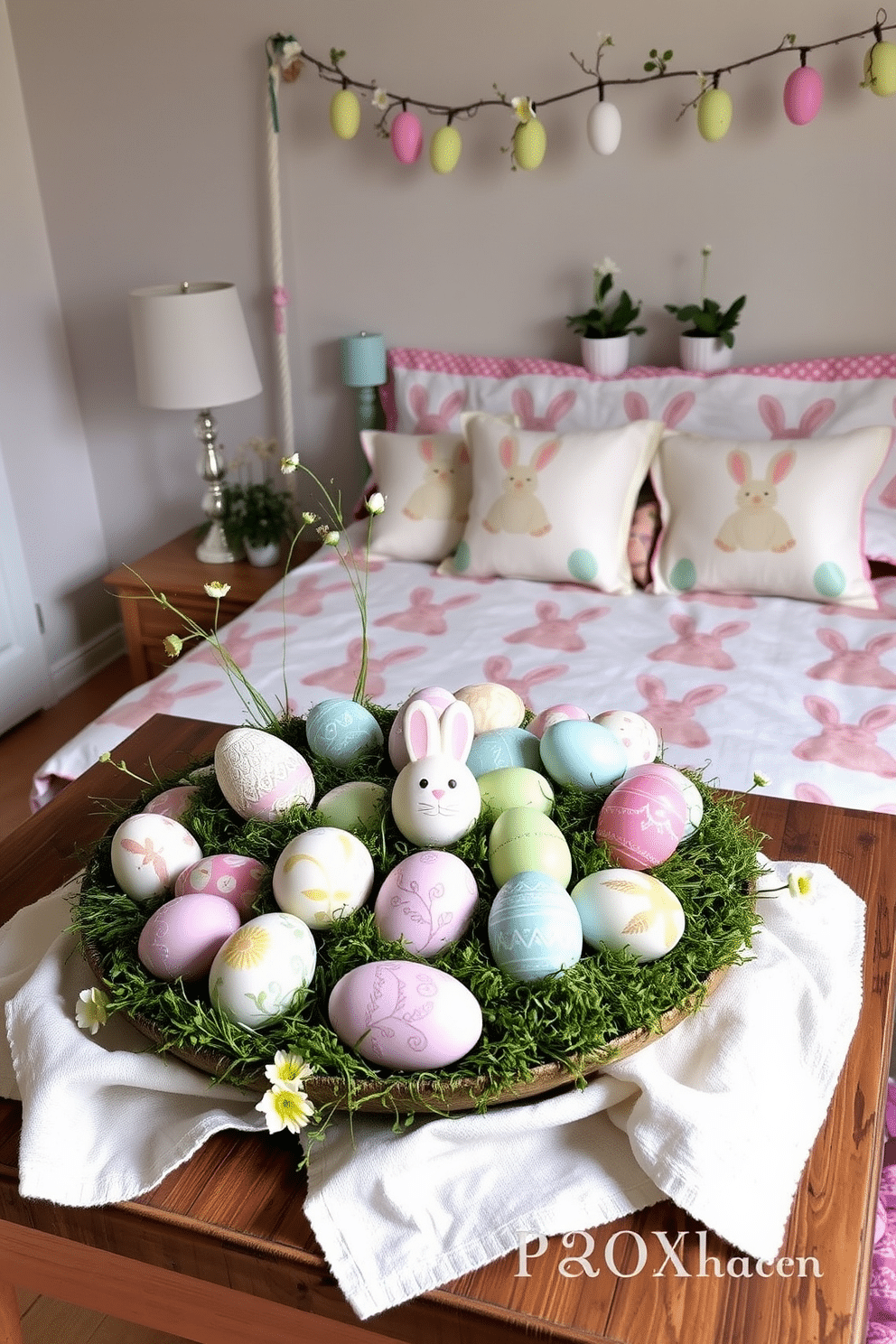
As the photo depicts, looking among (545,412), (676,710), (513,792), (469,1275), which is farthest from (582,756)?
(545,412)

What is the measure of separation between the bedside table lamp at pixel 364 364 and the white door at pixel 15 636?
961mm

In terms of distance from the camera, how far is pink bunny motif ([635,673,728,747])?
1.83 m

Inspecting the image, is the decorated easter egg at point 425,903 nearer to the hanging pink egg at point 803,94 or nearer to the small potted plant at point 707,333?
the small potted plant at point 707,333

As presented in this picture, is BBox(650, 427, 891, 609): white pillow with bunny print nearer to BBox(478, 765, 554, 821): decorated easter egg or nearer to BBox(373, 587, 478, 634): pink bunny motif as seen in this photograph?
BBox(373, 587, 478, 634): pink bunny motif

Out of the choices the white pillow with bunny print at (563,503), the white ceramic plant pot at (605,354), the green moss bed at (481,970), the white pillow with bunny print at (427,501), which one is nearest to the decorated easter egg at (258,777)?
the green moss bed at (481,970)

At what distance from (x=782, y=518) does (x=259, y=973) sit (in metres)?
1.73

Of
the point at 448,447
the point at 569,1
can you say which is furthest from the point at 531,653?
the point at 569,1

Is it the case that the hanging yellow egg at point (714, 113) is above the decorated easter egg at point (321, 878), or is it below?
above

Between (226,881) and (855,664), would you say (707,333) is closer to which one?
(855,664)

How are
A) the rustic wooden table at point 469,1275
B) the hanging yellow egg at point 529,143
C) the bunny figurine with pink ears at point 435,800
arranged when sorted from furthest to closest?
the hanging yellow egg at point 529,143, the bunny figurine with pink ears at point 435,800, the rustic wooden table at point 469,1275

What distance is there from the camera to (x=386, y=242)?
2941 mm

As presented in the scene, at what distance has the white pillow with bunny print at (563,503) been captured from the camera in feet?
8.05

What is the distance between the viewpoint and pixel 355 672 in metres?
2.10

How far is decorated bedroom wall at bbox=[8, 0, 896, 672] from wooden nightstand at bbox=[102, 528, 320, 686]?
1.45 feet
